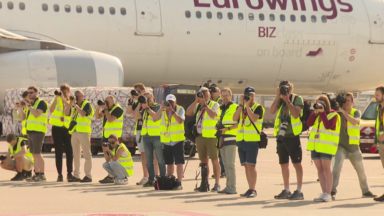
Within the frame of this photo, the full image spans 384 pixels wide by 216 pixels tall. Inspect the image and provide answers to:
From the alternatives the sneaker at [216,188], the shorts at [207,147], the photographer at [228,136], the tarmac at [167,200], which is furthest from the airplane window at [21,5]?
the sneaker at [216,188]

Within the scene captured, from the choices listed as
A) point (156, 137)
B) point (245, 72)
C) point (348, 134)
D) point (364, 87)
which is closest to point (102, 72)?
point (245, 72)

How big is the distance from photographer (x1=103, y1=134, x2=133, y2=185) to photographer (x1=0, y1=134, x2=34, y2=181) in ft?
5.32

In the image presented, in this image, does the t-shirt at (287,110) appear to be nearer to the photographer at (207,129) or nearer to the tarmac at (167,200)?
the tarmac at (167,200)

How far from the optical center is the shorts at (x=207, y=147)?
38.3 feet

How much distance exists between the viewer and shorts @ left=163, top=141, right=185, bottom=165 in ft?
38.9

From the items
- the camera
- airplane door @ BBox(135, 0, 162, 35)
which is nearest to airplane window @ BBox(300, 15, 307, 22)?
airplane door @ BBox(135, 0, 162, 35)

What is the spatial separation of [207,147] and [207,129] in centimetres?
29

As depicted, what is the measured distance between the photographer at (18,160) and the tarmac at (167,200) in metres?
A: 0.28

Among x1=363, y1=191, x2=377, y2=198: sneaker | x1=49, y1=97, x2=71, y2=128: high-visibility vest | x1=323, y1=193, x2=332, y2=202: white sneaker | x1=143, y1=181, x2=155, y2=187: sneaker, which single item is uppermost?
x1=49, y1=97, x2=71, y2=128: high-visibility vest

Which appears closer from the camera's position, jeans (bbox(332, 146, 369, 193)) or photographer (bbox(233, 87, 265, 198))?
photographer (bbox(233, 87, 265, 198))

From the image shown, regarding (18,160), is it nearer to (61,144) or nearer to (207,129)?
(61,144)

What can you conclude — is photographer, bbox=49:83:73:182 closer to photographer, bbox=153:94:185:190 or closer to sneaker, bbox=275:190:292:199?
photographer, bbox=153:94:185:190

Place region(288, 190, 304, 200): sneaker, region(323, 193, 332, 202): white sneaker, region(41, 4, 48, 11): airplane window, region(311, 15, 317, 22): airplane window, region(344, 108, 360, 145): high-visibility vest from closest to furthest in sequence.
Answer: region(323, 193, 332, 202): white sneaker, region(288, 190, 304, 200): sneaker, region(344, 108, 360, 145): high-visibility vest, region(41, 4, 48, 11): airplane window, region(311, 15, 317, 22): airplane window

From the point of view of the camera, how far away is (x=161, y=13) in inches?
915
